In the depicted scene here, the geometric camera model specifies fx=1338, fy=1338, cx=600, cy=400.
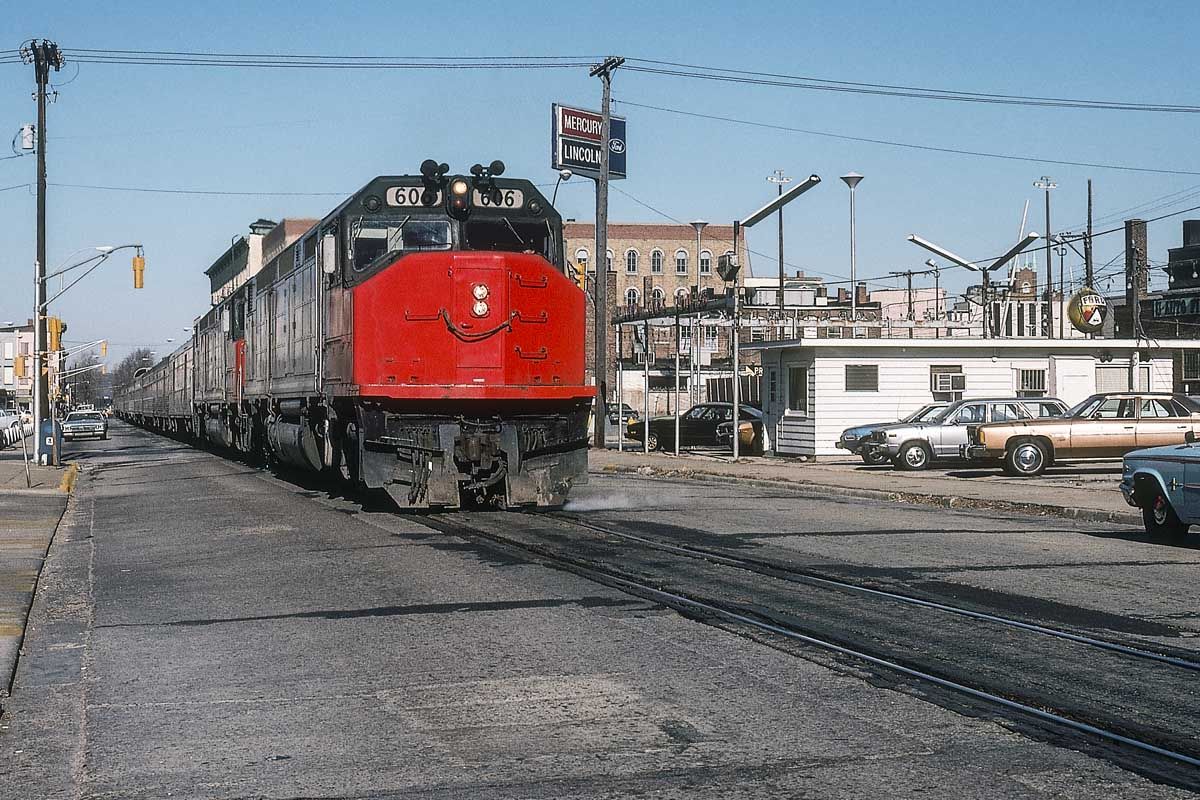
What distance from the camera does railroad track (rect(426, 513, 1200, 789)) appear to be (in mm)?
6059

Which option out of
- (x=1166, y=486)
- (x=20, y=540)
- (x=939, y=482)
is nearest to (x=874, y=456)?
(x=939, y=482)

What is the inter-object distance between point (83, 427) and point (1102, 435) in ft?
173

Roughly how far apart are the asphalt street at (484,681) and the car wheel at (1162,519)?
45 cm

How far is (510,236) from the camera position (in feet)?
55.1

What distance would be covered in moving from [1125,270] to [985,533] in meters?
54.3

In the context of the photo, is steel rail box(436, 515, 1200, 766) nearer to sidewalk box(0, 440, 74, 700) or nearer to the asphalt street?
the asphalt street

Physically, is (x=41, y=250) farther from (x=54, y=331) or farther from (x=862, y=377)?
(x=862, y=377)

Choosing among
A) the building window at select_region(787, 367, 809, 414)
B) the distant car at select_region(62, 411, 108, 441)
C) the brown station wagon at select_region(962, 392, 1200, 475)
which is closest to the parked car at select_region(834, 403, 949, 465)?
the building window at select_region(787, 367, 809, 414)

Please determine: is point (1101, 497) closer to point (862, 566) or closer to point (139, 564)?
point (862, 566)

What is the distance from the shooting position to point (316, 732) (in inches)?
245

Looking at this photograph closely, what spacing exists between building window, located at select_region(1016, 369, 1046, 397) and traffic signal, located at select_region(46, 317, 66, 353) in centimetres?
2574

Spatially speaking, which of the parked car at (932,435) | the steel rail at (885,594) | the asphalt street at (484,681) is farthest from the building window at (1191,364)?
the steel rail at (885,594)

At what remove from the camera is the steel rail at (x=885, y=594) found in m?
7.92

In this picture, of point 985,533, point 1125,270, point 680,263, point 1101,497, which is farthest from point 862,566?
point 680,263
